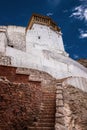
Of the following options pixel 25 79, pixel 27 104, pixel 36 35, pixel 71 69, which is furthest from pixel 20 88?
pixel 36 35

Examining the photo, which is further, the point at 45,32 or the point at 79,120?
the point at 45,32

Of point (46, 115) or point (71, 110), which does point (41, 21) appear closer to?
point (71, 110)

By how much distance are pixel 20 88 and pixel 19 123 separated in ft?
3.42

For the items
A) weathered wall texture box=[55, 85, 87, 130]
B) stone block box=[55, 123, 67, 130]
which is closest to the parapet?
weathered wall texture box=[55, 85, 87, 130]

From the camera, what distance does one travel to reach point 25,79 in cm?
629

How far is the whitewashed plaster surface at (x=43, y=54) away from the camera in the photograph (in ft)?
53.0

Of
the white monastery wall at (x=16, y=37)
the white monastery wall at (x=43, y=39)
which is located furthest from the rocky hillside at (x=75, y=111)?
the white monastery wall at (x=16, y=37)

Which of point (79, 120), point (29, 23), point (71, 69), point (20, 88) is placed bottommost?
point (79, 120)

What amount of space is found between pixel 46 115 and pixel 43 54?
13.0m

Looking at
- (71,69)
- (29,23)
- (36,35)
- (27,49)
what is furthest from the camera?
(29,23)

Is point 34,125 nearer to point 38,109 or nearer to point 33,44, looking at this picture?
point 38,109

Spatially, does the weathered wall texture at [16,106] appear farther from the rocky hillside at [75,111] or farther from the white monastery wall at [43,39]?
the white monastery wall at [43,39]

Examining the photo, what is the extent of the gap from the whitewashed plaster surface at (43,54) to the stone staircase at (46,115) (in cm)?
852

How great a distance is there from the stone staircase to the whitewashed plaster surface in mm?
8518
